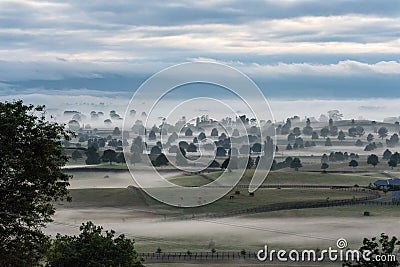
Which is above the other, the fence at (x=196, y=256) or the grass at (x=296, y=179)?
the grass at (x=296, y=179)

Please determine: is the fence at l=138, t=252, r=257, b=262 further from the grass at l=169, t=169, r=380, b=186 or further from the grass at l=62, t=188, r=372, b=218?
the grass at l=169, t=169, r=380, b=186

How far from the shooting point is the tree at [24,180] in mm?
40844

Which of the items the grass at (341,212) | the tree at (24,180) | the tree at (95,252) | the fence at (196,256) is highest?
the tree at (24,180)

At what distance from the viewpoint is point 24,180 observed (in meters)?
41.2

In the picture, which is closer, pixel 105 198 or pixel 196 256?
pixel 196 256

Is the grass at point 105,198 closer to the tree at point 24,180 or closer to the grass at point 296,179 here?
the grass at point 296,179

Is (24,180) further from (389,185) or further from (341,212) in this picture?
(389,185)

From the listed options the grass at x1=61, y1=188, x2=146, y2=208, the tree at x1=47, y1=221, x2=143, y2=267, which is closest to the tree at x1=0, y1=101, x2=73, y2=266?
the tree at x1=47, y1=221, x2=143, y2=267

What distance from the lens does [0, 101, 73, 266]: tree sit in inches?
1608

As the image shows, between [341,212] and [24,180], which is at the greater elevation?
[24,180]

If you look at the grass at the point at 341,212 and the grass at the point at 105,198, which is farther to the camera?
the grass at the point at 105,198

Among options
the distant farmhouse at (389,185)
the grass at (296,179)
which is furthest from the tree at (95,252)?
the distant farmhouse at (389,185)

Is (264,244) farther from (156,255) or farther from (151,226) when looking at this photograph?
(151,226)

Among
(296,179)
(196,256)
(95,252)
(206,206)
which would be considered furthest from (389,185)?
(95,252)
